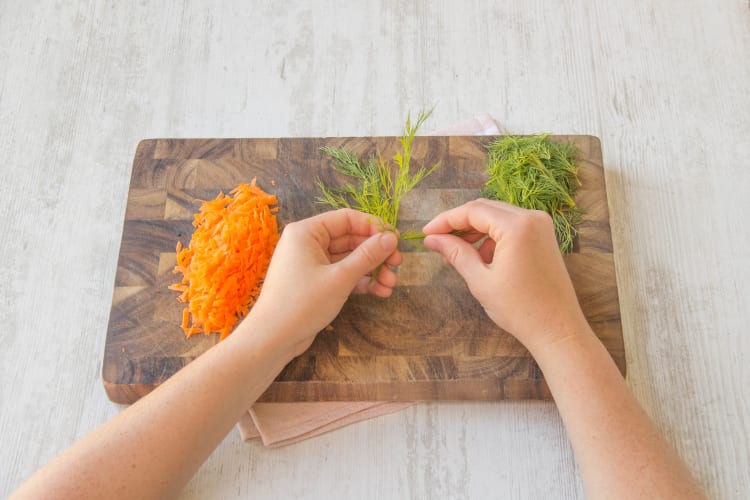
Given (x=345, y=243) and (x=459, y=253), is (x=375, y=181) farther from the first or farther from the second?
(x=459, y=253)

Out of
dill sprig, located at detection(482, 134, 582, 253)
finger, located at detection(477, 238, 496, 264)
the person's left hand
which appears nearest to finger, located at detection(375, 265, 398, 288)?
the person's left hand

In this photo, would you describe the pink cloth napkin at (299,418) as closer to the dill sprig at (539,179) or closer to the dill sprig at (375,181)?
the dill sprig at (375,181)

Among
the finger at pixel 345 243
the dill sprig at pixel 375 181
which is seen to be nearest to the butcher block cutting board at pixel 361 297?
the dill sprig at pixel 375 181

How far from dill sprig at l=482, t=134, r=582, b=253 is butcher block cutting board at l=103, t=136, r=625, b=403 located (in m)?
0.04

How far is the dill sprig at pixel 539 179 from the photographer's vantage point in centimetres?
163

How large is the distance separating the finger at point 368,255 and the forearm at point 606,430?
432 millimetres

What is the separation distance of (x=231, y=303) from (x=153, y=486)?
19.1 inches

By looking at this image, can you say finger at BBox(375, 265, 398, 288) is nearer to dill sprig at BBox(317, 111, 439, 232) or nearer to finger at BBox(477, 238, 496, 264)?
dill sprig at BBox(317, 111, 439, 232)

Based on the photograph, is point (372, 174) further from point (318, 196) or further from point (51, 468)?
point (51, 468)

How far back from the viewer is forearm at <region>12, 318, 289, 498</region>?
1153 millimetres

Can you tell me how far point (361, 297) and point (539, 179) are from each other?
57 centimetres

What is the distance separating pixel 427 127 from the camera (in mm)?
2000

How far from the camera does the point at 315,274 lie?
1.44 metres

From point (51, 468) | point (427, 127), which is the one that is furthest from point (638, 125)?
point (51, 468)
